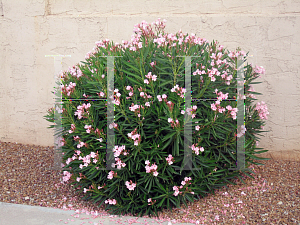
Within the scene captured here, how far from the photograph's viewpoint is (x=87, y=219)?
296 centimetres

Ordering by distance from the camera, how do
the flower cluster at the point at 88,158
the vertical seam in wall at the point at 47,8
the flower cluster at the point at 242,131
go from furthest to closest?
1. the vertical seam in wall at the point at 47,8
2. the flower cluster at the point at 242,131
3. the flower cluster at the point at 88,158

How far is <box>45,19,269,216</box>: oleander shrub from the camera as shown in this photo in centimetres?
280

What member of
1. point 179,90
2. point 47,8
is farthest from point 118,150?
point 47,8

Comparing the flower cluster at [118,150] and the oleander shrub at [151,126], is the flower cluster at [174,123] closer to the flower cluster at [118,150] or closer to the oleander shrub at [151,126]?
the oleander shrub at [151,126]

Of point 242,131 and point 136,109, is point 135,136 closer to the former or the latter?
point 136,109

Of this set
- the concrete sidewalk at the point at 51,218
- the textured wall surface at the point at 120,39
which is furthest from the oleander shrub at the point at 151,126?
the textured wall surface at the point at 120,39

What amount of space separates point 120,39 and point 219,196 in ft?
9.61

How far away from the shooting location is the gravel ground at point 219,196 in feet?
9.78

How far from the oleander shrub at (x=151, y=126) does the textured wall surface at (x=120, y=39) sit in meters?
1.48

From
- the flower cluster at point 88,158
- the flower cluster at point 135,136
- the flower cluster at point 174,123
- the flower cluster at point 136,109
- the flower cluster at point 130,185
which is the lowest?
the flower cluster at point 130,185

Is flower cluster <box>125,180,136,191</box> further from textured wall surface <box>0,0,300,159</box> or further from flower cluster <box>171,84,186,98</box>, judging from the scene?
textured wall surface <box>0,0,300,159</box>

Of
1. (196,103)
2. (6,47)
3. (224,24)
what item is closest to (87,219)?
(196,103)

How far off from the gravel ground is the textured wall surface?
804 mm

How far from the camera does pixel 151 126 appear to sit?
113 inches
